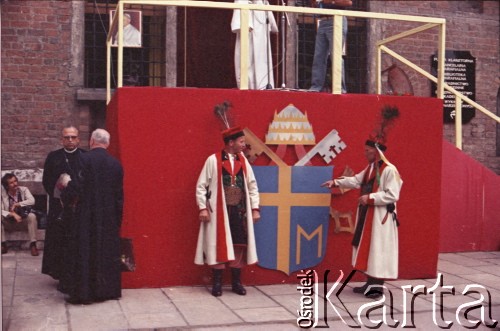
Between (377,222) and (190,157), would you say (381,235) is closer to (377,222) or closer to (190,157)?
(377,222)

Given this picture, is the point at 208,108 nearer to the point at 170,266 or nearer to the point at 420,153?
the point at 170,266

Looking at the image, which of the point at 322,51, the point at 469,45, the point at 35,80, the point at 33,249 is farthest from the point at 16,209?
the point at 469,45

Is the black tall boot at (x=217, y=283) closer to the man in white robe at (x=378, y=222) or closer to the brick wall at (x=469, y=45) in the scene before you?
the man in white robe at (x=378, y=222)

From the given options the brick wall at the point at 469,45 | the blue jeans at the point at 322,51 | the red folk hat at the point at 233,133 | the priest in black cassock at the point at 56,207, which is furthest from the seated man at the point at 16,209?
the brick wall at the point at 469,45

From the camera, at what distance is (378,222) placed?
7.30 metres

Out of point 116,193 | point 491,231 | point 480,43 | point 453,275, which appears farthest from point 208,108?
point 480,43

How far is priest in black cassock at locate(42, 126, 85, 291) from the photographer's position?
300 inches

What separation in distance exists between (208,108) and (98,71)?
434 cm

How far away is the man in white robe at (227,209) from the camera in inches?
290

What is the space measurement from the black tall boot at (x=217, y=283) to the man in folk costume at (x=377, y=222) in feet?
4.76

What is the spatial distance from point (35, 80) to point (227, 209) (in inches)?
207

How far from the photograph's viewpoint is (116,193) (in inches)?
284

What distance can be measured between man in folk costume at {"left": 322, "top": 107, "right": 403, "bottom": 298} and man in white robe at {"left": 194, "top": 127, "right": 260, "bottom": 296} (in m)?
1.13

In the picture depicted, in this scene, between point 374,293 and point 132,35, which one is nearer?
point 374,293
